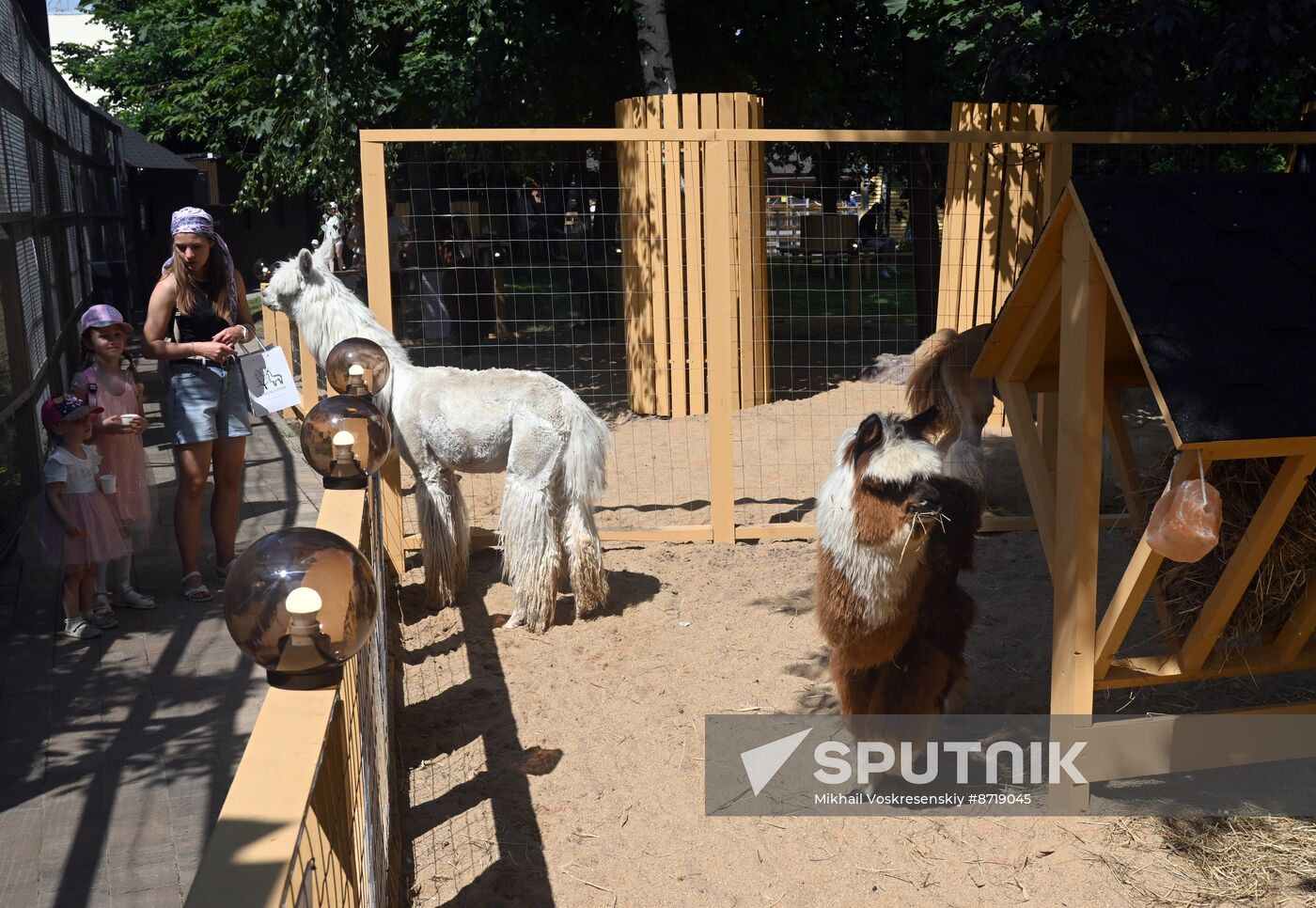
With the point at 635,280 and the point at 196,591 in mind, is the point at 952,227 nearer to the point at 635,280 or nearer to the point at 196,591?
the point at 635,280

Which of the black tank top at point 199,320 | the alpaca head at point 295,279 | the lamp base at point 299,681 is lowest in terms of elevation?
the lamp base at point 299,681

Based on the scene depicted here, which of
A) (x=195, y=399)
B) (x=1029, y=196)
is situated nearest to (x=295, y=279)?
(x=195, y=399)

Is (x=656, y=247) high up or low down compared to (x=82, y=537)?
up

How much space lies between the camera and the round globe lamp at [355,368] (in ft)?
15.1

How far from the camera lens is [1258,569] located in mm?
3666

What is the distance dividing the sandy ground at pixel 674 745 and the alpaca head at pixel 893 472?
45.1 inches

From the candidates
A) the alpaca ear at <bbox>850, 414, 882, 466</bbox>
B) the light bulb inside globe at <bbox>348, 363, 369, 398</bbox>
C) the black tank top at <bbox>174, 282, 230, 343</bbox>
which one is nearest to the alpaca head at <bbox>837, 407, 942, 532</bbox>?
the alpaca ear at <bbox>850, 414, 882, 466</bbox>

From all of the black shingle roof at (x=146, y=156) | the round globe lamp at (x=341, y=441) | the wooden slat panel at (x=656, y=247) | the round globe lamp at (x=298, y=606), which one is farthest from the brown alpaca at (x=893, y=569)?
the black shingle roof at (x=146, y=156)

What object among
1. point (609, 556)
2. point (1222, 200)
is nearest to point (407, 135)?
point (609, 556)

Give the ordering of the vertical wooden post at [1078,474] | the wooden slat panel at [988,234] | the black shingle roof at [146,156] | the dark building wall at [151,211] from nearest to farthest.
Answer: the vertical wooden post at [1078,474]
the wooden slat panel at [988,234]
the dark building wall at [151,211]
the black shingle roof at [146,156]

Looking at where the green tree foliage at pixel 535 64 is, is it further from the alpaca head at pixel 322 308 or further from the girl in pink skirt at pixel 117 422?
the girl in pink skirt at pixel 117 422

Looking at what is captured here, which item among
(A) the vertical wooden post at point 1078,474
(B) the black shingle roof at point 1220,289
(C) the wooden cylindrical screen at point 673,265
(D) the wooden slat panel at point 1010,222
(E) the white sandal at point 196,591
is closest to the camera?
(B) the black shingle roof at point 1220,289

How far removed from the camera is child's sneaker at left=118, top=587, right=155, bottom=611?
575cm

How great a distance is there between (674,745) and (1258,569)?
2166mm
